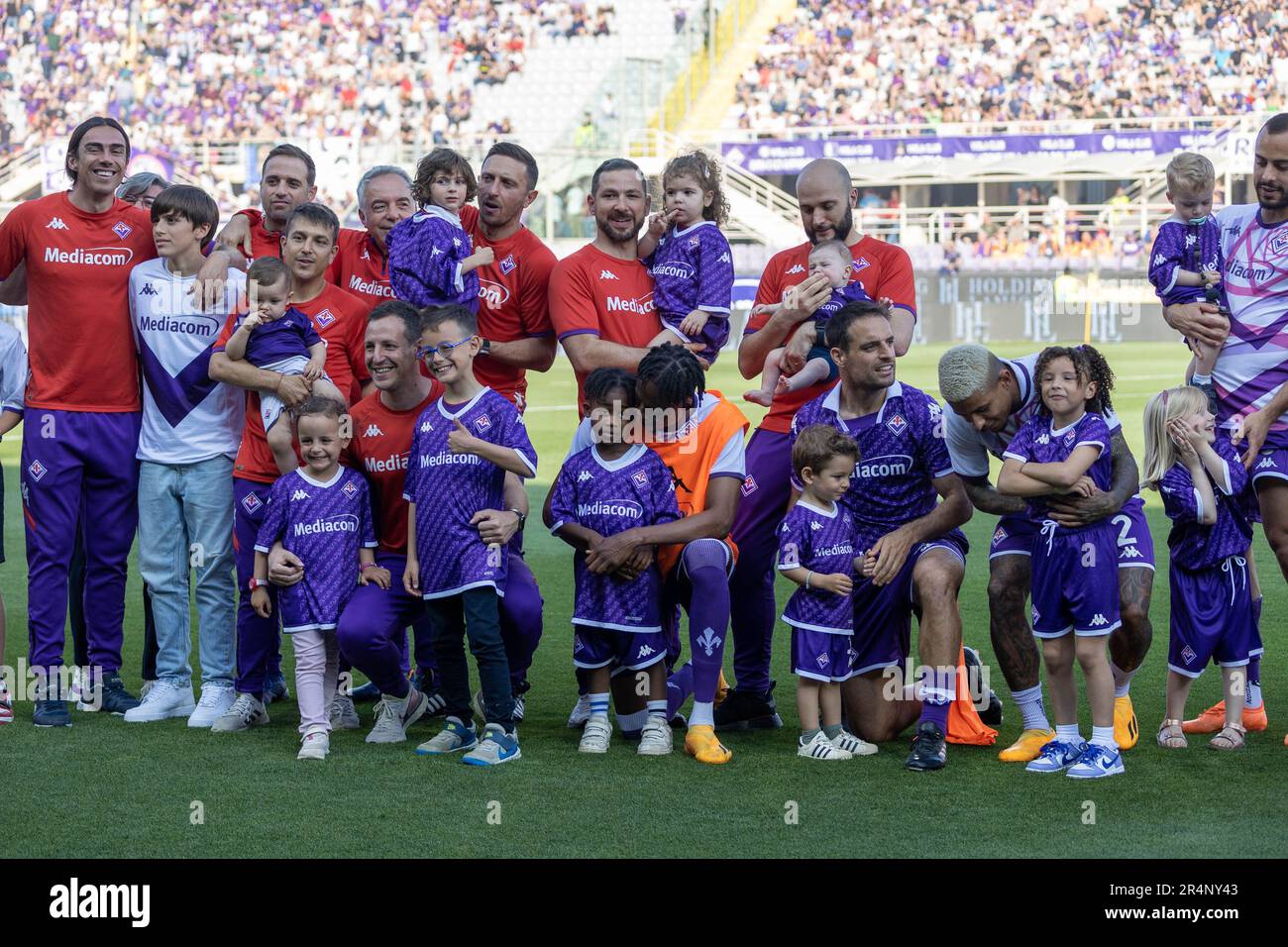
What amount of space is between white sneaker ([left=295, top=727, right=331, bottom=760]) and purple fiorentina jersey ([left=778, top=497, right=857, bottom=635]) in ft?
5.80

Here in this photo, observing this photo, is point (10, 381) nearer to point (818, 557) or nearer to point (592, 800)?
point (592, 800)

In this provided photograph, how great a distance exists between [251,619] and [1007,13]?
119 ft

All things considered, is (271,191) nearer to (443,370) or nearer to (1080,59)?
(443,370)

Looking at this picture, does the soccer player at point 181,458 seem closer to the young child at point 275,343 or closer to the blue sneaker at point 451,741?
the young child at point 275,343

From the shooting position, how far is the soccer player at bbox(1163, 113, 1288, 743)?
612 centimetres

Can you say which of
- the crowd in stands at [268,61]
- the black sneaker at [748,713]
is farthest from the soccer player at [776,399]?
the crowd in stands at [268,61]

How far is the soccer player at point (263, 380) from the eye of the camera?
6.46m

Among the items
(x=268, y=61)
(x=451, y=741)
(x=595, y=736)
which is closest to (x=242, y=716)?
(x=451, y=741)

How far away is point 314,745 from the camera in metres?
5.95

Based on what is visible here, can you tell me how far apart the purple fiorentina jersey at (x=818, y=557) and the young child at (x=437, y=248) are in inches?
63.9

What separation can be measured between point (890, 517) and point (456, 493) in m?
1.66

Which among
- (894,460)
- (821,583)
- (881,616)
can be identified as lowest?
(881,616)

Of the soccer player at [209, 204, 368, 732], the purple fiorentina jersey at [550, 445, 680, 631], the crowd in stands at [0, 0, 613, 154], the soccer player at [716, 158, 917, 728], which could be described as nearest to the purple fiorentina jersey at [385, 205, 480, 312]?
the soccer player at [209, 204, 368, 732]

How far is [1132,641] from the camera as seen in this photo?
232 inches
